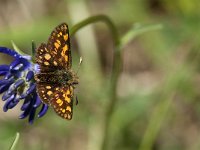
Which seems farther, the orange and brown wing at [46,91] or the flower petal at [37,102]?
the flower petal at [37,102]

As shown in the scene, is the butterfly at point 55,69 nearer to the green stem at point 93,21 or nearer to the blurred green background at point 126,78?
the green stem at point 93,21

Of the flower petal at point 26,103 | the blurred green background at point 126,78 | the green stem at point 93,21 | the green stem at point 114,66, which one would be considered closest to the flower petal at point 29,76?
the flower petal at point 26,103

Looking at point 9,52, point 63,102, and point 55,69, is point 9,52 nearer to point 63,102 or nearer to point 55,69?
point 55,69

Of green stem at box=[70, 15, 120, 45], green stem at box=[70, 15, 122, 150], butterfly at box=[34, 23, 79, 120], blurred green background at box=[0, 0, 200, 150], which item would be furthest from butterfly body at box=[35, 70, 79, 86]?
blurred green background at box=[0, 0, 200, 150]

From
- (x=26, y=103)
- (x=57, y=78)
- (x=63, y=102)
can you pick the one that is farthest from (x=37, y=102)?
(x=63, y=102)

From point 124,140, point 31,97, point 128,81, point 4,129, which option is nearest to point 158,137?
point 124,140
